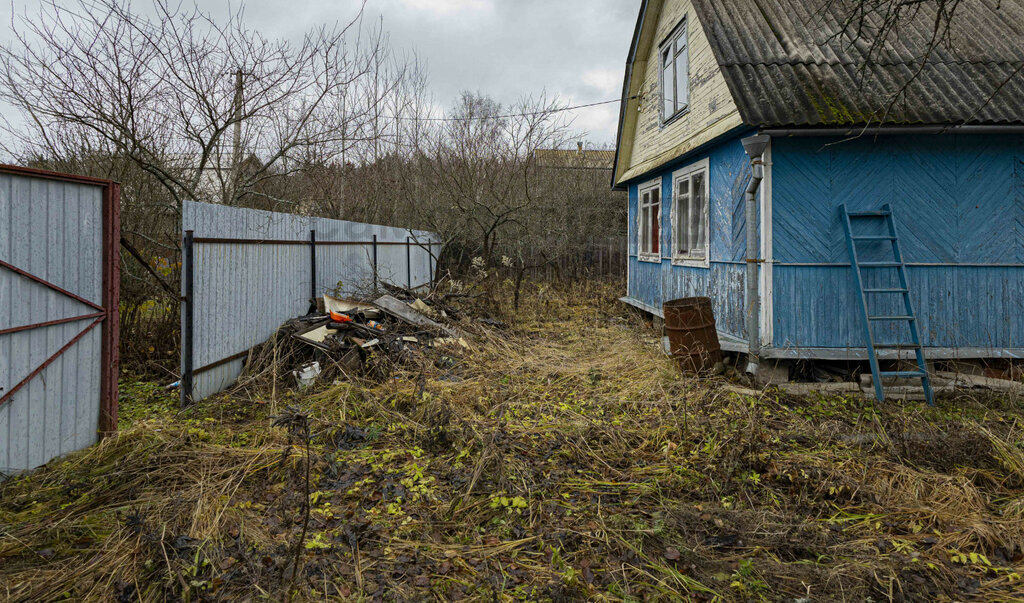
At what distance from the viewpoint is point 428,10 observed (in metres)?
11.9

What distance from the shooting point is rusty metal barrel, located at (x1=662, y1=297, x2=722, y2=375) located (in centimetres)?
662

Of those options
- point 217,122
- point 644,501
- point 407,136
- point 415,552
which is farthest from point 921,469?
point 407,136

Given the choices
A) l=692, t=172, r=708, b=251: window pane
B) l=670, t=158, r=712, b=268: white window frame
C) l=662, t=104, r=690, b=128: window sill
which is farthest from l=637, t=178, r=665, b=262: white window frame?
l=692, t=172, r=708, b=251: window pane

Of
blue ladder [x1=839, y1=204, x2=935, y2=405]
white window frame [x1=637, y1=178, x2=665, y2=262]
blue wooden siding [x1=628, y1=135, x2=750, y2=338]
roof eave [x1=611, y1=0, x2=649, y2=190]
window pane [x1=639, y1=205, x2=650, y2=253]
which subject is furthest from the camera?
window pane [x1=639, y1=205, x2=650, y2=253]

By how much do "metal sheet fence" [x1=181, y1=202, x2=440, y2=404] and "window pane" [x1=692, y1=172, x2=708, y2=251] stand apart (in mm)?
5357

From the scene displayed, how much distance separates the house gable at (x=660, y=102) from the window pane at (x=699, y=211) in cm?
49

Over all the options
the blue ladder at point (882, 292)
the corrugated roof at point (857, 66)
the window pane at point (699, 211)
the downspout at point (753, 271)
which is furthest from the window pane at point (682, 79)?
the blue ladder at point (882, 292)

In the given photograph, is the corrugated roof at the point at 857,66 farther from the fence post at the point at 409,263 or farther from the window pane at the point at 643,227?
the fence post at the point at 409,263

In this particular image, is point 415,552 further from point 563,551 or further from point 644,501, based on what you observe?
point 644,501

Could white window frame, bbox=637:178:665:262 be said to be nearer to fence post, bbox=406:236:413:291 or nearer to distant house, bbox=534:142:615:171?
distant house, bbox=534:142:615:171

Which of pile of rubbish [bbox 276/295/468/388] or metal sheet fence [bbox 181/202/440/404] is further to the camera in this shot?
pile of rubbish [bbox 276/295/468/388]

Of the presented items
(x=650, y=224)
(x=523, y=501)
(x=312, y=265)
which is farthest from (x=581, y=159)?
(x=523, y=501)

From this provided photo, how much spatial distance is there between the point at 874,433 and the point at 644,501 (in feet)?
8.06

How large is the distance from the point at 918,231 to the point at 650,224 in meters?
4.88
